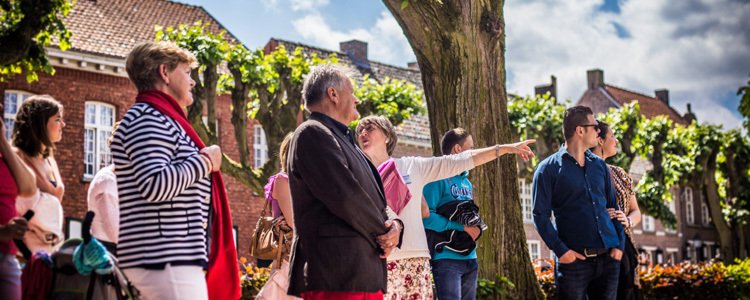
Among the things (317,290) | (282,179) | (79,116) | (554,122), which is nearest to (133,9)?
(79,116)

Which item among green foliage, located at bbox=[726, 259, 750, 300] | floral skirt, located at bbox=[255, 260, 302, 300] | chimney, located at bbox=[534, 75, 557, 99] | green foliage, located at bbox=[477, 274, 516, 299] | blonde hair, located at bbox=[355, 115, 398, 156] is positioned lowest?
green foliage, located at bbox=[726, 259, 750, 300]

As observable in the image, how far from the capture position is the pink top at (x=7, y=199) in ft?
13.9

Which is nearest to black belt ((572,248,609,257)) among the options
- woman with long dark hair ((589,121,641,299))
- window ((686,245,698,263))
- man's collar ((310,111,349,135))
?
woman with long dark hair ((589,121,641,299))

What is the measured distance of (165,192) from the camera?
3.45 m

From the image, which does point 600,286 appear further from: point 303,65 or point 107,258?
point 303,65

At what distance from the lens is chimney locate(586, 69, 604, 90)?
53344 mm

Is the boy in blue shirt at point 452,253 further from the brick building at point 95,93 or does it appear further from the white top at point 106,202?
the brick building at point 95,93

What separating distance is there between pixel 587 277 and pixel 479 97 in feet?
7.38

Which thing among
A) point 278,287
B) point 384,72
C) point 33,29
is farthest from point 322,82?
point 384,72

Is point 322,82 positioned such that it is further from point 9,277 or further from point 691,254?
point 691,254

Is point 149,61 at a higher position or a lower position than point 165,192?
higher

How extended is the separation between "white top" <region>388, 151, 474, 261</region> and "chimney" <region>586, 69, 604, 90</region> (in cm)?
4988

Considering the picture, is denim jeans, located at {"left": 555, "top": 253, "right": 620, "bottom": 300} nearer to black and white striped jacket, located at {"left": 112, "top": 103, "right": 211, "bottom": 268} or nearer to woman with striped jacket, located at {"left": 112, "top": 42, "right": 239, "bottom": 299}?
woman with striped jacket, located at {"left": 112, "top": 42, "right": 239, "bottom": 299}

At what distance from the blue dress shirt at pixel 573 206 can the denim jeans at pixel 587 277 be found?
144mm
